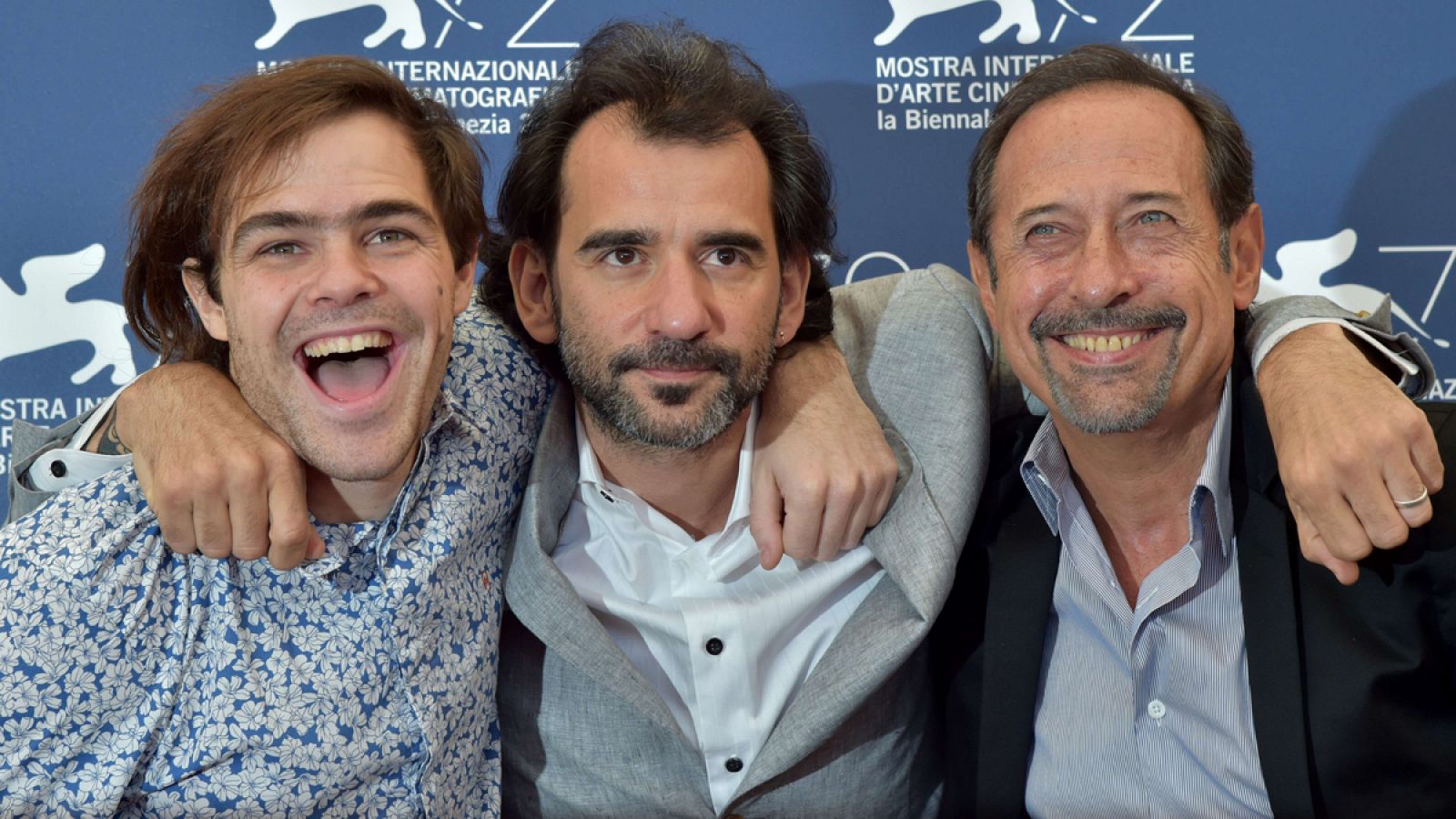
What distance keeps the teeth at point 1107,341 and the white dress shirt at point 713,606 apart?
1.49ft

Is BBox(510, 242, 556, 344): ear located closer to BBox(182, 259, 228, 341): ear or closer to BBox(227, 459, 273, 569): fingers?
BBox(182, 259, 228, 341): ear

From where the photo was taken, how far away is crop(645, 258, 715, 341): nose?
1843mm

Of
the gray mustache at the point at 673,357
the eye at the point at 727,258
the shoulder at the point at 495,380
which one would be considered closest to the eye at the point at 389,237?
the shoulder at the point at 495,380

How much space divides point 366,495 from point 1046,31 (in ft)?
4.96

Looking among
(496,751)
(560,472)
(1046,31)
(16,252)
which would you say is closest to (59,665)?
(496,751)

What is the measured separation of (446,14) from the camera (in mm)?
2389

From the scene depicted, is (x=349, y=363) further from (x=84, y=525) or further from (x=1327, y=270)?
(x=1327, y=270)

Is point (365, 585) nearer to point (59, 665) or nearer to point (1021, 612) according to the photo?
point (59, 665)

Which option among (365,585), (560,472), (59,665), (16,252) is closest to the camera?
(59,665)

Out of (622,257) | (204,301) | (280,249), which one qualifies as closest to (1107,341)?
(622,257)

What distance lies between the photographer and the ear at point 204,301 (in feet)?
5.92

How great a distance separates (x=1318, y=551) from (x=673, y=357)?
2.96ft

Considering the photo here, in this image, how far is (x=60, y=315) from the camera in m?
2.39

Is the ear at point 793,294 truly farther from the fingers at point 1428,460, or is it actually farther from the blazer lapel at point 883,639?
the fingers at point 1428,460
